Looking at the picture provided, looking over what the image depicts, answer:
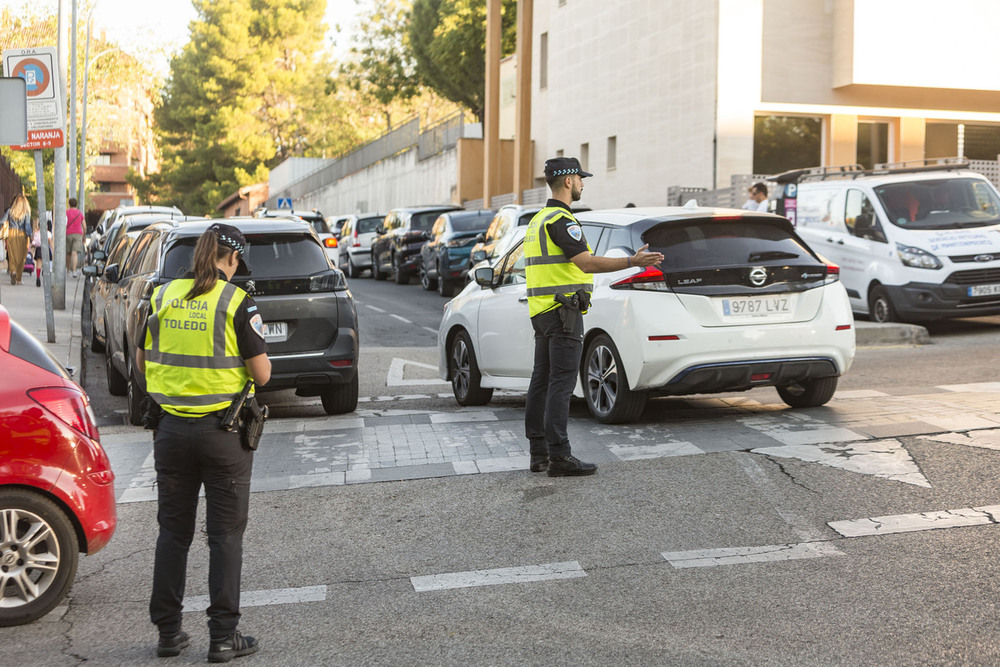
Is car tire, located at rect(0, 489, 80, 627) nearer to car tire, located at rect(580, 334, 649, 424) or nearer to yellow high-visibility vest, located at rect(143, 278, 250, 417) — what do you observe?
yellow high-visibility vest, located at rect(143, 278, 250, 417)

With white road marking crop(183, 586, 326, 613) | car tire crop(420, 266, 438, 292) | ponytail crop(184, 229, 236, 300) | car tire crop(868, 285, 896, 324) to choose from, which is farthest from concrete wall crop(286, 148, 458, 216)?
ponytail crop(184, 229, 236, 300)

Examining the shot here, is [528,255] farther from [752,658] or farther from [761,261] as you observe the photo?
[752,658]

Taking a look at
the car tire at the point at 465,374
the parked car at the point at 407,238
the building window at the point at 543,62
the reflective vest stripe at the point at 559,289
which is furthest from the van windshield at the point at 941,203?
the building window at the point at 543,62

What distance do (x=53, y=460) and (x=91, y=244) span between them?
27960 millimetres

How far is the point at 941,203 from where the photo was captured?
55.6ft

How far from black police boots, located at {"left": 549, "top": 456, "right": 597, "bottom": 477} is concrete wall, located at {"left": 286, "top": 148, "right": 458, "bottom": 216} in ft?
122

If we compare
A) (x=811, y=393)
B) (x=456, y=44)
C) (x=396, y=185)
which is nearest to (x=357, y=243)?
(x=396, y=185)

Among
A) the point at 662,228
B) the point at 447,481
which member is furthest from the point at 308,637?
the point at 662,228

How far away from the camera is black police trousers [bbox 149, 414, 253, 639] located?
16.1 ft

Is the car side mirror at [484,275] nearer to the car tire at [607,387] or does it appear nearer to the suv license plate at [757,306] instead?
the car tire at [607,387]

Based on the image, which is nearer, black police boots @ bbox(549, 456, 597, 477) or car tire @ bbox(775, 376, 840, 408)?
black police boots @ bbox(549, 456, 597, 477)

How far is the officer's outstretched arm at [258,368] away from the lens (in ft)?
16.3

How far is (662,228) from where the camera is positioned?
9258 mm

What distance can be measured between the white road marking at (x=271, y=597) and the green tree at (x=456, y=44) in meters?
47.3
